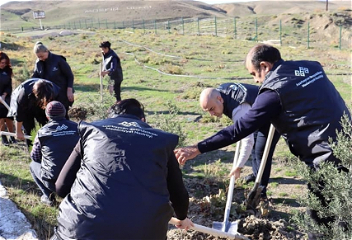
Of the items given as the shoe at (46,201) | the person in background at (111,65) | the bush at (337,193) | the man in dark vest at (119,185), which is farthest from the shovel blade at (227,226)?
the person in background at (111,65)

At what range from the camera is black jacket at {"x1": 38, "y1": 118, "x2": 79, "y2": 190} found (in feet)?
12.3

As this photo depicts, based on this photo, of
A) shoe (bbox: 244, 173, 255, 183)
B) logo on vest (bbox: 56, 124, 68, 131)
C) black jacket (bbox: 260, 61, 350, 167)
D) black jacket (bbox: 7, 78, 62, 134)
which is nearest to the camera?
black jacket (bbox: 260, 61, 350, 167)

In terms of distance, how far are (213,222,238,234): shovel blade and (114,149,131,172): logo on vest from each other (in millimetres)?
1911

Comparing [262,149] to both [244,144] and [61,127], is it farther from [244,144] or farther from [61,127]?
[61,127]

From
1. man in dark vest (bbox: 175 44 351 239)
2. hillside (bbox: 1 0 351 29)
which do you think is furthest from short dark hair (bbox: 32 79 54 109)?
hillside (bbox: 1 0 351 29)

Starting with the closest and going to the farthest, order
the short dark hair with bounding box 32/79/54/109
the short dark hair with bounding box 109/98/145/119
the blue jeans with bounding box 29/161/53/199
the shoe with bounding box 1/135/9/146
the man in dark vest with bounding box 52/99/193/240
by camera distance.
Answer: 1. the man in dark vest with bounding box 52/99/193/240
2. the short dark hair with bounding box 109/98/145/119
3. the blue jeans with bounding box 29/161/53/199
4. the short dark hair with bounding box 32/79/54/109
5. the shoe with bounding box 1/135/9/146

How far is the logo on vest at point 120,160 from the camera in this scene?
196cm

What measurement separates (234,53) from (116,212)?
2033 centimetres

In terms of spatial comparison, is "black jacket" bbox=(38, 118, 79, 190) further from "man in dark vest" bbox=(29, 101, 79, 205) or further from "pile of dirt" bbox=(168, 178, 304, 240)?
"pile of dirt" bbox=(168, 178, 304, 240)

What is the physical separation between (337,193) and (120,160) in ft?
4.21

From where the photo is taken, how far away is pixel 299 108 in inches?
101

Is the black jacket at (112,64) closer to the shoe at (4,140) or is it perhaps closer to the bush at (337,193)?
the shoe at (4,140)

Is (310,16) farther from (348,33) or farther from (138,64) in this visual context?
(138,64)

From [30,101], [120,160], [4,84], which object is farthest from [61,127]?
[4,84]
